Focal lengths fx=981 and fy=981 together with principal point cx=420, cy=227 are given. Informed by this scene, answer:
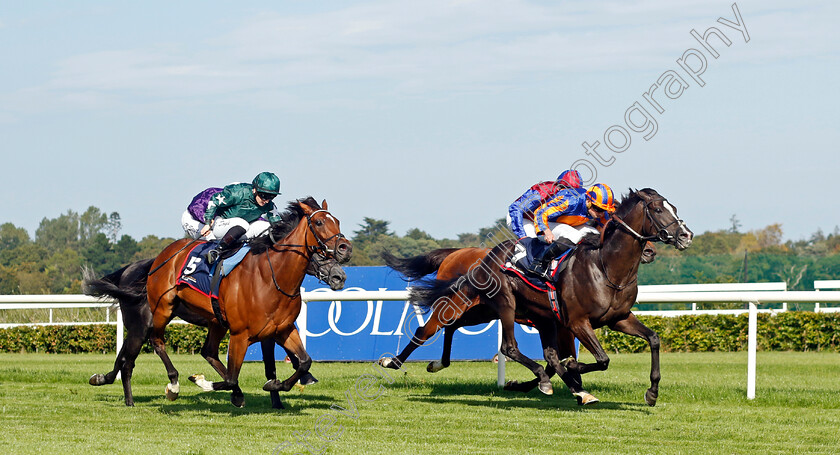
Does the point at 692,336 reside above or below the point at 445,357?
below

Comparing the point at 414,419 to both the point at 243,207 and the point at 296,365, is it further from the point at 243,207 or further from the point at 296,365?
the point at 243,207

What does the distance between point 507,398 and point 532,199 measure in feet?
5.07

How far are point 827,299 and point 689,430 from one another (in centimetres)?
221

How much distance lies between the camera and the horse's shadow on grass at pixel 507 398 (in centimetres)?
687

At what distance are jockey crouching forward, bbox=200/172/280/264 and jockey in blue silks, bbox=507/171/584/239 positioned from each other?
1.76m

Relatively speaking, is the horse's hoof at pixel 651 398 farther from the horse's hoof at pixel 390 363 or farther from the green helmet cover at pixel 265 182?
the green helmet cover at pixel 265 182

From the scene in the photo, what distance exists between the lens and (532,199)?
7203mm

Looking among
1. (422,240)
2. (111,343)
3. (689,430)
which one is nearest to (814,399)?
(689,430)

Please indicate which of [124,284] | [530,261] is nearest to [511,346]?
[530,261]

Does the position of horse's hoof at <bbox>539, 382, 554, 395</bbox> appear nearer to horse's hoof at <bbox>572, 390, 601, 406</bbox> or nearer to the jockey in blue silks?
horse's hoof at <bbox>572, 390, 601, 406</bbox>

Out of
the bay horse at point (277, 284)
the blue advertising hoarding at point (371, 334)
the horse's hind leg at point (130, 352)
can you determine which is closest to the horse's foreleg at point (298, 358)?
the bay horse at point (277, 284)

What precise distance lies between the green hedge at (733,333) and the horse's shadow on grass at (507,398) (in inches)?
301

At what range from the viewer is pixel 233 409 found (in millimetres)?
6633

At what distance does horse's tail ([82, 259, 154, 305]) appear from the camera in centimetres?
746
